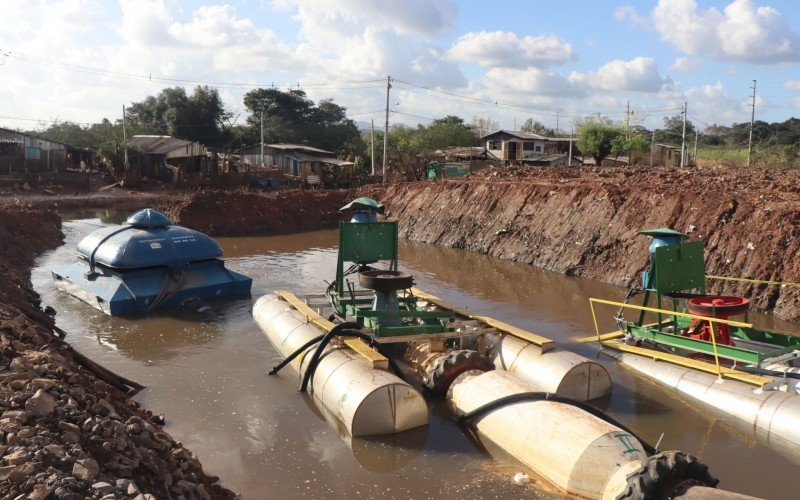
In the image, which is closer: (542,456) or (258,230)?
(542,456)

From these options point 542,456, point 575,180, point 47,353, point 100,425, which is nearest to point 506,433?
point 542,456

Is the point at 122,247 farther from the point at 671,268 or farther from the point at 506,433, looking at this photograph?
the point at 671,268

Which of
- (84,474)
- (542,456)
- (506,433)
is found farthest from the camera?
(506,433)

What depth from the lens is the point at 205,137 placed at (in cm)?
5303

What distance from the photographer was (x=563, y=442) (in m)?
6.27

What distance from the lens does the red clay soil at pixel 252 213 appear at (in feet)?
87.9

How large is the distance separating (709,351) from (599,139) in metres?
36.4

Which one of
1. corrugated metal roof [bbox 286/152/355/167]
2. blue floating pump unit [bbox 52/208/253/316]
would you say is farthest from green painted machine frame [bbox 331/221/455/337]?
corrugated metal roof [bbox 286/152/355/167]

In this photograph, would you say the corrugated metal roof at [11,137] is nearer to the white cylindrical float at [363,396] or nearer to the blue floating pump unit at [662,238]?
the white cylindrical float at [363,396]

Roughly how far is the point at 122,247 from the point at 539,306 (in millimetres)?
9558

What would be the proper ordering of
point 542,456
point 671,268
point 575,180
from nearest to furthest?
point 542,456
point 671,268
point 575,180

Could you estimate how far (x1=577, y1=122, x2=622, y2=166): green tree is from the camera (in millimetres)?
43006

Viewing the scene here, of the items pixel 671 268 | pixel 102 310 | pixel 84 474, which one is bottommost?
pixel 102 310

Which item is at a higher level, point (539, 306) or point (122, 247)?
point (122, 247)
